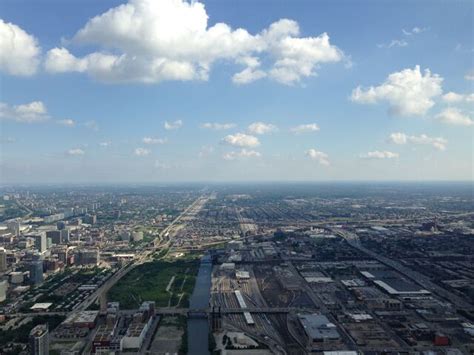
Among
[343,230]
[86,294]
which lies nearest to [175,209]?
[343,230]

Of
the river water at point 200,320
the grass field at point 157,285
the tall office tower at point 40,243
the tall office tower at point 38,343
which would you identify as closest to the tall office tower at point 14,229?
the tall office tower at point 40,243

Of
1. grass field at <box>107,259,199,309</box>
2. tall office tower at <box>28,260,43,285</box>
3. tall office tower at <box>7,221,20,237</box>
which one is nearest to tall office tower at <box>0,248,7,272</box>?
tall office tower at <box>28,260,43,285</box>

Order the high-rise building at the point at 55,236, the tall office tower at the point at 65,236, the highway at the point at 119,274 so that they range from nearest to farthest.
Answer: the highway at the point at 119,274 → the high-rise building at the point at 55,236 → the tall office tower at the point at 65,236

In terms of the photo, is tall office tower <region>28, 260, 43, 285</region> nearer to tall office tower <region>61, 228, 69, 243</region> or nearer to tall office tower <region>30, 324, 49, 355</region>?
tall office tower <region>30, 324, 49, 355</region>

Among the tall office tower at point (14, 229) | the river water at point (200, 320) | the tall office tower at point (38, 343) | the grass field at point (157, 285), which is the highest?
the tall office tower at point (14, 229)

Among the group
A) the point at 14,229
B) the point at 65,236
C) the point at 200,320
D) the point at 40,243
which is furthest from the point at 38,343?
the point at 14,229

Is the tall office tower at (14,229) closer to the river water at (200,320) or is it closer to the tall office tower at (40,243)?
the tall office tower at (40,243)
